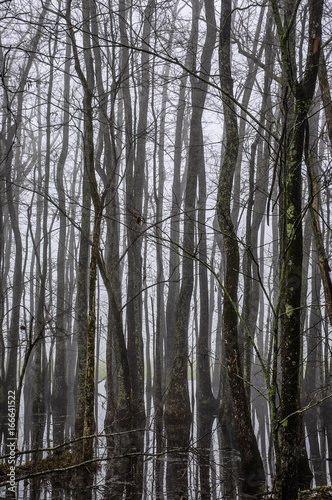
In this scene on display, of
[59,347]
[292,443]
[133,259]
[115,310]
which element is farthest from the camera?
[59,347]

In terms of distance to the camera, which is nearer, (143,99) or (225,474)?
(225,474)

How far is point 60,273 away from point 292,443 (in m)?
13.9

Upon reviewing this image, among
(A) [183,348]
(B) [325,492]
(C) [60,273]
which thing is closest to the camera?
(B) [325,492]

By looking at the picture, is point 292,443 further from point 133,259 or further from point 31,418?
point 31,418

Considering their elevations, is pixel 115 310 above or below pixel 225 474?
above

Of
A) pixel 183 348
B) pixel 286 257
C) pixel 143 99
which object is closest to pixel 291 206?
pixel 286 257

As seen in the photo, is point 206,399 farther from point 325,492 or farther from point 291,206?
point 291,206

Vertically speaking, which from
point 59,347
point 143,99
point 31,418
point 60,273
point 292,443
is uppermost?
point 143,99

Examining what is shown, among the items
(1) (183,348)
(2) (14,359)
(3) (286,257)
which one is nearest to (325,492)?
(3) (286,257)

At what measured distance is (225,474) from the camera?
695 cm

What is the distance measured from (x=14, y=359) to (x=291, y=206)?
455 inches

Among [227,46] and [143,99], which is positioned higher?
[143,99]

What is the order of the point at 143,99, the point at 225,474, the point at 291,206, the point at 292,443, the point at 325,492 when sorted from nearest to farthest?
the point at 292,443 < the point at 291,206 < the point at 325,492 < the point at 225,474 < the point at 143,99

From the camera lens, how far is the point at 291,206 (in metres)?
4.31
